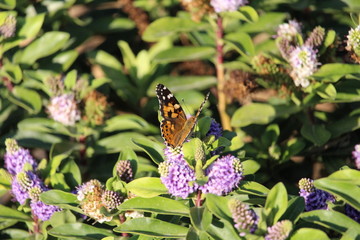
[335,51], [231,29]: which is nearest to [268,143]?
[335,51]

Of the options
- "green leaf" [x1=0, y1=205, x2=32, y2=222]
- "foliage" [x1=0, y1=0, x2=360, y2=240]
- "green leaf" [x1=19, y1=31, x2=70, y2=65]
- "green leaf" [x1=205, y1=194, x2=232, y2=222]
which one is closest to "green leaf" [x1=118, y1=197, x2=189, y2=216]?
"foliage" [x1=0, y1=0, x2=360, y2=240]

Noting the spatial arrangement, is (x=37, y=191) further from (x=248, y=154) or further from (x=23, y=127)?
(x=248, y=154)

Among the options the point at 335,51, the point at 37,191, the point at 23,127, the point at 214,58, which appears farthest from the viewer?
the point at 214,58

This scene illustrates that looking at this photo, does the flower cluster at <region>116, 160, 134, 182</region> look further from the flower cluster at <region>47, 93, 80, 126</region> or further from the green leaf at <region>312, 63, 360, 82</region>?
the green leaf at <region>312, 63, 360, 82</region>

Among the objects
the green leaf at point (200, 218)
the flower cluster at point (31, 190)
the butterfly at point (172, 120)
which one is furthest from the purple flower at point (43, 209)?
the green leaf at point (200, 218)

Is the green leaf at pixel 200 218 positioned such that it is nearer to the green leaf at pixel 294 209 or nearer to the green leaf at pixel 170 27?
the green leaf at pixel 294 209

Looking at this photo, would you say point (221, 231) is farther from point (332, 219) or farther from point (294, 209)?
point (332, 219)

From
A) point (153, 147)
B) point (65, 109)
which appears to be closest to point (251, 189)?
point (153, 147)
